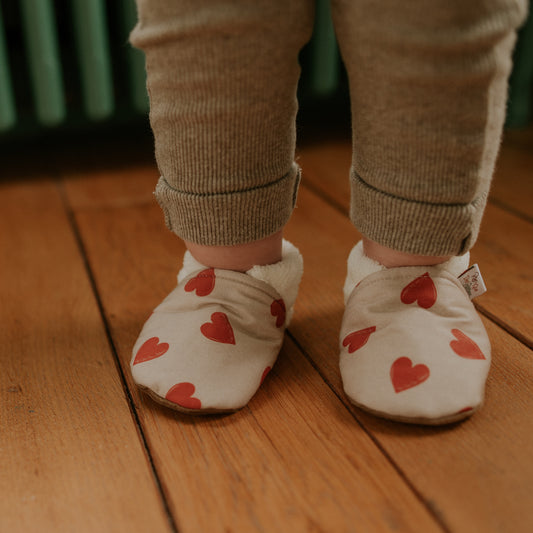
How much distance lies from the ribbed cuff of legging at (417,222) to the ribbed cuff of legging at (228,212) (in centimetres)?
7

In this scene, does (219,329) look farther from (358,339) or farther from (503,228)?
(503,228)

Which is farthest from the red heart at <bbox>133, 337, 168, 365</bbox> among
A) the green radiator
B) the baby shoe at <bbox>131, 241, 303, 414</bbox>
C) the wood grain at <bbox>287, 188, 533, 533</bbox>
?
the green radiator

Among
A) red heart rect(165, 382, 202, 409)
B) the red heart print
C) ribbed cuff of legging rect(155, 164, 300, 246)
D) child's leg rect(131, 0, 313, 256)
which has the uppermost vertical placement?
→ child's leg rect(131, 0, 313, 256)

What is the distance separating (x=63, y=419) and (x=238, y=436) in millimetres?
137

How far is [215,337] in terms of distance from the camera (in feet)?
1.57

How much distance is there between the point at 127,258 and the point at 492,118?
474 mm

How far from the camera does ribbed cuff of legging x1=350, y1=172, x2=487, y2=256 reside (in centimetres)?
43

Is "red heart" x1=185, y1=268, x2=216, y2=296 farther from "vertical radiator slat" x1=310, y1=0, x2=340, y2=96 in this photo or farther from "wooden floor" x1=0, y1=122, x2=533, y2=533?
"vertical radiator slat" x1=310, y1=0, x2=340, y2=96

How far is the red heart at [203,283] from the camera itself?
0.50 metres

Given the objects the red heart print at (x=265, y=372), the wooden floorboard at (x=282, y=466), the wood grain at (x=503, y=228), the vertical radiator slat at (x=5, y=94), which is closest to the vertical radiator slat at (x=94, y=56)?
the vertical radiator slat at (x=5, y=94)

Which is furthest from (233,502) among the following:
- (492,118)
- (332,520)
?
(492,118)

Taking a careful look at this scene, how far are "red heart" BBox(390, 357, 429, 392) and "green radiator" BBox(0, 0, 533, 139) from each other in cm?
77

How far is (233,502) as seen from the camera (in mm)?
373

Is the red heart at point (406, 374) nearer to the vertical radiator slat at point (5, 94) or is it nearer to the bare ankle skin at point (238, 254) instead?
the bare ankle skin at point (238, 254)
